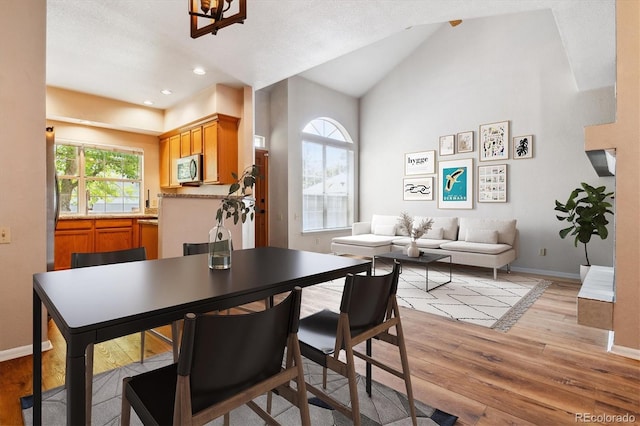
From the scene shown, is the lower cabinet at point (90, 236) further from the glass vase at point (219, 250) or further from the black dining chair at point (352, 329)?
the black dining chair at point (352, 329)

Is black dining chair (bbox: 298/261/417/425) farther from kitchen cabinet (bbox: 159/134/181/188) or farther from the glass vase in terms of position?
kitchen cabinet (bbox: 159/134/181/188)

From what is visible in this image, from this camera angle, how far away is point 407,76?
6.92m

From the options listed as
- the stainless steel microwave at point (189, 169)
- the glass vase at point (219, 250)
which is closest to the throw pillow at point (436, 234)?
the stainless steel microwave at point (189, 169)

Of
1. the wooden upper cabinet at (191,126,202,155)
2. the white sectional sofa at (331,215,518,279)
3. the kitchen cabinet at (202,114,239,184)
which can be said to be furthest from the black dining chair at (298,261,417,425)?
the wooden upper cabinet at (191,126,202,155)

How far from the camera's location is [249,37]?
352 centimetres

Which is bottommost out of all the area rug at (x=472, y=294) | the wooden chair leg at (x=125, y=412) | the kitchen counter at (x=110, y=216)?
the area rug at (x=472, y=294)

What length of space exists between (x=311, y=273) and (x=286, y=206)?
4959mm

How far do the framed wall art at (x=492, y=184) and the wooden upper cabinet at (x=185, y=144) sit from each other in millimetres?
5031

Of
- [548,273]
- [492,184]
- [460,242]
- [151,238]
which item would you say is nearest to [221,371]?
[151,238]

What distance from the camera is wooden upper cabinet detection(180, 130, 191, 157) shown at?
557cm

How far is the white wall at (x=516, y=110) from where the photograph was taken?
5047 millimetres

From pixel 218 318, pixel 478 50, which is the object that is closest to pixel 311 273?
pixel 218 318

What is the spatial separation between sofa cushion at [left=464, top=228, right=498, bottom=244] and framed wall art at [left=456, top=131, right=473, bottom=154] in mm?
1502

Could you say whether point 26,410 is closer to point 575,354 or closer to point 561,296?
point 575,354
